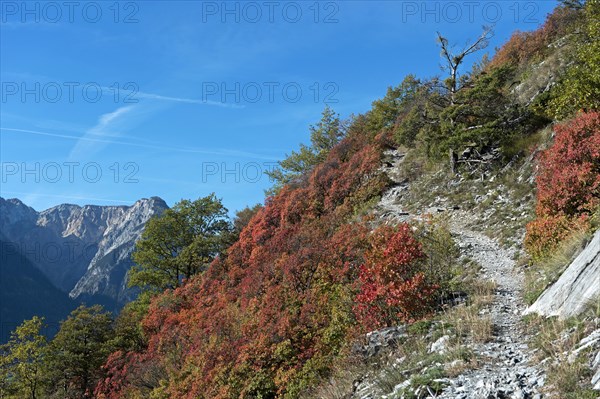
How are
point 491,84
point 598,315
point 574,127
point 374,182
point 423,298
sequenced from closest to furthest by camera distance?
point 598,315, point 423,298, point 574,127, point 491,84, point 374,182

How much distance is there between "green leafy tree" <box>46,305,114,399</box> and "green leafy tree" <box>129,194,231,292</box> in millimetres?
9984

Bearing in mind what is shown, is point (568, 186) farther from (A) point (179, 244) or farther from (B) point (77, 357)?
(A) point (179, 244)

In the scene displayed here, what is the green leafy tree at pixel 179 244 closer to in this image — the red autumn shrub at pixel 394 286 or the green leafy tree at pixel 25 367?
the green leafy tree at pixel 25 367

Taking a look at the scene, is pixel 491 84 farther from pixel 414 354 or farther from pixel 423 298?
pixel 414 354

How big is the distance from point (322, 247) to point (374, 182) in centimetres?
979

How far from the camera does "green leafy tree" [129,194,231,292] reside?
3841 cm

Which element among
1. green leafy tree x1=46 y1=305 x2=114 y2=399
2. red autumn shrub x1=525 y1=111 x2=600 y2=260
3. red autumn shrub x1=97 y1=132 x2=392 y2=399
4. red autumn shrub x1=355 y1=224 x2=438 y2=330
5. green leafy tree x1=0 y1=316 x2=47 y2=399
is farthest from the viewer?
green leafy tree x1=0 y1=316 x2=47 y2=399

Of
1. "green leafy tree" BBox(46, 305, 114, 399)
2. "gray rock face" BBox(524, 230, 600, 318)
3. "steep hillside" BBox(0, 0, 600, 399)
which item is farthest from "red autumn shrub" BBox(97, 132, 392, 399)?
"gray rock face" BBox(524, 230, 600, 318)

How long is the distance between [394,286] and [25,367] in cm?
2644

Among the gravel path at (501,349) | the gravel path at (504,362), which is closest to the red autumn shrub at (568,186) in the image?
the gravel path at (501,349)

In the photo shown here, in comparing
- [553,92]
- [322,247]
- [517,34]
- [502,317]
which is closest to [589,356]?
[502,317]

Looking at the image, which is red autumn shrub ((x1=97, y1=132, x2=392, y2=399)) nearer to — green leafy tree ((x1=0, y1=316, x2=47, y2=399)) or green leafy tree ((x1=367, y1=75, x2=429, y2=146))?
green leafy tree ((x1=367, y1=75, x2=429, y2=146))

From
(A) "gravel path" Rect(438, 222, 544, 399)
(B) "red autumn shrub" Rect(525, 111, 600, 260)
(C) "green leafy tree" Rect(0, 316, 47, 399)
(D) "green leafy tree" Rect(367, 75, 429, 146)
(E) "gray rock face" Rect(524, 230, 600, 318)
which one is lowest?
(C) "green leafy tree" Rect(0, 316, 47, 399)

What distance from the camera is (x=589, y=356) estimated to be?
20.9ft
